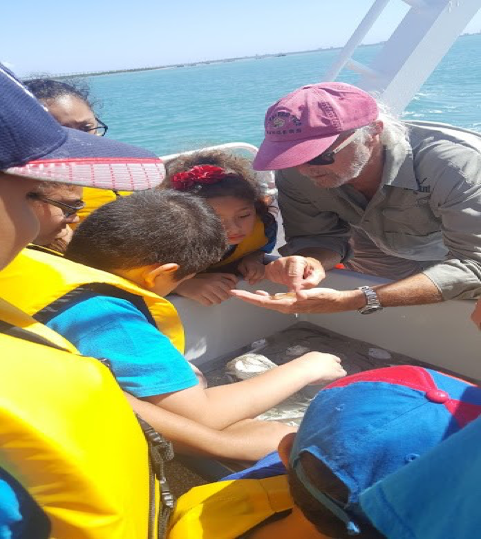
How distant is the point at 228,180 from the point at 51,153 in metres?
1.28

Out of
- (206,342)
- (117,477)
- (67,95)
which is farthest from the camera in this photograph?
(67,95)

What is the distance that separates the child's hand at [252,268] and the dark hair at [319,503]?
125 centimetres

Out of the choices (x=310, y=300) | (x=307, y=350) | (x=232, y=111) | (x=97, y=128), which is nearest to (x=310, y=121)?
(x=310, y=300)

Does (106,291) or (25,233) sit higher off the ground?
(25,233)

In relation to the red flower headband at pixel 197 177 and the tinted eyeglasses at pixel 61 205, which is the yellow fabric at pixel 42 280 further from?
the red flower headband at pixel 197 177

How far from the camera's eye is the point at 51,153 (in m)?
0.81

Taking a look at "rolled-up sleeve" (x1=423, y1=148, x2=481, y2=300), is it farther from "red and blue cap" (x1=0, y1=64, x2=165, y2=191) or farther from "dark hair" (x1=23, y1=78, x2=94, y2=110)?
"dark hair" (x1=23, y1=78, x2=94, y2=110)

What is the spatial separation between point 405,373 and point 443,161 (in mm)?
1261

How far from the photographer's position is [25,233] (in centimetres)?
81

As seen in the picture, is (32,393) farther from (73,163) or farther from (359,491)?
(359,491)

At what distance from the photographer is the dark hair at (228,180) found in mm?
2035

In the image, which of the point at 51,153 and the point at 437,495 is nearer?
the point at 437,495

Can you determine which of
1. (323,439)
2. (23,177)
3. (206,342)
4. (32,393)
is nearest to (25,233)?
(23,177)

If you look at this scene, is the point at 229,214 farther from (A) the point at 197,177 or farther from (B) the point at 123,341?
(B) the point at 123,341
